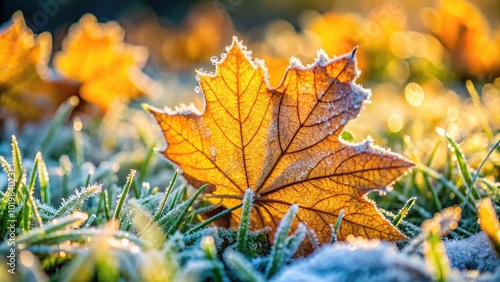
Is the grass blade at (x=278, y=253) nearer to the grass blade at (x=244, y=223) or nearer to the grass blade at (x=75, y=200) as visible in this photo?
the grass blade at (x=244, y=223)

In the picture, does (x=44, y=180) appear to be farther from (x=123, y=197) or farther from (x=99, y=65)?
(x=99, y=65)

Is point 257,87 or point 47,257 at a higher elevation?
point 257,87

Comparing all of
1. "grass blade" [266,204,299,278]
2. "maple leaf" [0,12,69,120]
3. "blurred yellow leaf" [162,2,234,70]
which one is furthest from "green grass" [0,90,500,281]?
"blurred yellow leaf" [162,2,234,70]

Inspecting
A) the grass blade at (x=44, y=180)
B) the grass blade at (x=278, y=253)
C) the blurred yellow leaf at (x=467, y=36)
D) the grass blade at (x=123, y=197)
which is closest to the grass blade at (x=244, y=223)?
the grass blade at (x=278, y=253)

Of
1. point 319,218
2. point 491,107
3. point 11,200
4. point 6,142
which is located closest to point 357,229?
point 319,218

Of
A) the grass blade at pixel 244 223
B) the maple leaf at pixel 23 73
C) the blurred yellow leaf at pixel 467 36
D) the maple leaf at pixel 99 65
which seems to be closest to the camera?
the grass blade at pixel 244 223

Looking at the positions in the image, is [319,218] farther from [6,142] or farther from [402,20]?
[402,20]

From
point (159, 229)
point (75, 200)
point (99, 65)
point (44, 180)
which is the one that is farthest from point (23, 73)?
point (159, 229)
